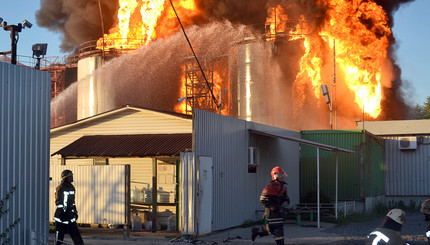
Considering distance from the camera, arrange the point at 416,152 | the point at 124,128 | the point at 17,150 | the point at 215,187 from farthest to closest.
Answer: the point at 416,152, the point at 124,128, the point at 215,187, the point at 17,150

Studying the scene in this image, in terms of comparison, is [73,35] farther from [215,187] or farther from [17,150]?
[17,150]

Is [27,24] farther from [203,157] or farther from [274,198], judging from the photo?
[274,198]

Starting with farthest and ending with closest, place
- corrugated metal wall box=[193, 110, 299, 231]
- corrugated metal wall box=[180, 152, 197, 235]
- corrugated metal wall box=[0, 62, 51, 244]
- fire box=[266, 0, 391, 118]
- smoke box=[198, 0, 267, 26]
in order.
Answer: smoke box=[198, 0, 267, 26] → fire box=[266, 0, 391, 118] → corrugated metal wall box=[193, 110, 299, 231] → corrugated metal wall box=[180, 152, 197, 235] → corrugated metal wall box=[0, 62, 51, 244]

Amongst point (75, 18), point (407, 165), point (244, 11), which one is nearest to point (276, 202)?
point (407, 165)

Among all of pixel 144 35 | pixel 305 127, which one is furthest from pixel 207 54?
pixel 305 127

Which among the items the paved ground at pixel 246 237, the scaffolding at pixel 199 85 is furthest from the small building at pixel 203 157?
the scaffolding at pixel 199 85

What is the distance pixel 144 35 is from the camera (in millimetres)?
51250

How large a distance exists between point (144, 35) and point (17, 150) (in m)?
39.7

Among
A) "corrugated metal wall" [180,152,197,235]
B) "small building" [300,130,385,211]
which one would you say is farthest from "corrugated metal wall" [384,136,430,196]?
"corrugated metal wall" [180,152,197,235]

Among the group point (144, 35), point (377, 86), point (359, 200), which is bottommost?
point (359, 200)

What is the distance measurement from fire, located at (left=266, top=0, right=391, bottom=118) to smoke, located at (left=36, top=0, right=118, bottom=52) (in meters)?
18.6

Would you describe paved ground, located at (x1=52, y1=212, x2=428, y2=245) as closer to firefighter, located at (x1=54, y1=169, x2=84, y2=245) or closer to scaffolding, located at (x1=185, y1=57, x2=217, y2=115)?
firefighter, located at (x1=54, y1=169, x2=84, y2=245)

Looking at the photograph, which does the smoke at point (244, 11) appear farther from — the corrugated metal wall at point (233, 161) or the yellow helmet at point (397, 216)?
the yellow helmet at point (397, 216)

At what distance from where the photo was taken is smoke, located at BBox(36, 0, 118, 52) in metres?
57.3
